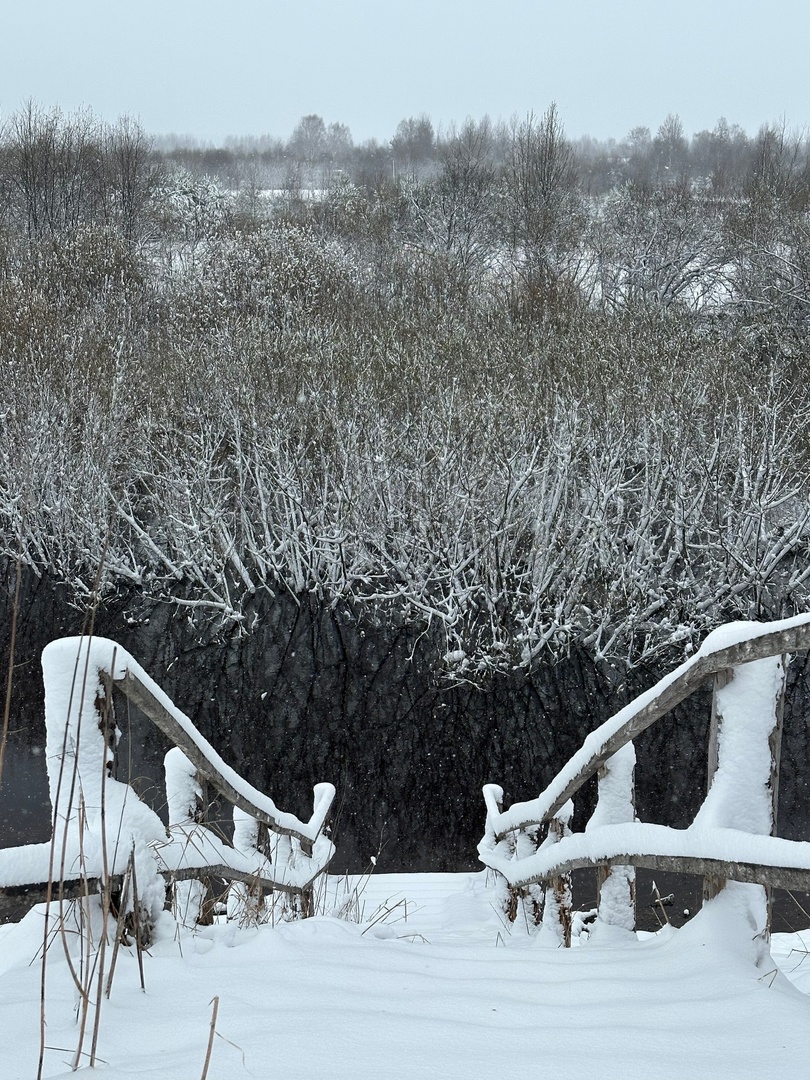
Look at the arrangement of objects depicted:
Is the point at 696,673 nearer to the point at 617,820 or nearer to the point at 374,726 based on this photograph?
the point at 617,820

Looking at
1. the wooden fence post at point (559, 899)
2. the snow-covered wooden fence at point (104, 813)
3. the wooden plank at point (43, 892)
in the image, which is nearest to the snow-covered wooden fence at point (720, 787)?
the wooden fence post at point (559, 899)

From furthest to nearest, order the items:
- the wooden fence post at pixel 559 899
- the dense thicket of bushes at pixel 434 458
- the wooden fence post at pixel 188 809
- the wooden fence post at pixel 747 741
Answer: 1. the dense thicket of bushes at pixel 434 458
2. the wooden fence post at pixel 559 899
3. the wooden fence post at pixel 188 809
4. the wooden fence post at pixel 747 741

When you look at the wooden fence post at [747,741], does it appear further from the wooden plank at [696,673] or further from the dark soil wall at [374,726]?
the dark soil wall at [374,726]

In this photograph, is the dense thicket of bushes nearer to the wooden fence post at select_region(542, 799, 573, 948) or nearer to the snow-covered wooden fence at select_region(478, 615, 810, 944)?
the wooden fence post at select_region(542, 799, 573, 948)

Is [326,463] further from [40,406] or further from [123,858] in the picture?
[123,858]

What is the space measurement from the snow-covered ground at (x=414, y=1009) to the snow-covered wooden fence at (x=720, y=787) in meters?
0.22

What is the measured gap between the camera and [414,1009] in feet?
5.93

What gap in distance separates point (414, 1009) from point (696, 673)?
1.05 m

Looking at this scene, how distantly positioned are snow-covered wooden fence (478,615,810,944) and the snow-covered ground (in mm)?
218

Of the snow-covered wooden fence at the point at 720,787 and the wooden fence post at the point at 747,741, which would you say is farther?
the wooden fence post at the point at 747,741

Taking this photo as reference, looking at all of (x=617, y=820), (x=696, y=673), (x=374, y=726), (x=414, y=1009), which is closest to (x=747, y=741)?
(x=696, y=673)

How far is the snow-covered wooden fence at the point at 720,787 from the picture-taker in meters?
1.96

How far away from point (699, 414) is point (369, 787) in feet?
24.2

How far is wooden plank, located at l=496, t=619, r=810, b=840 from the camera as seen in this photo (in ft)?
6.52
